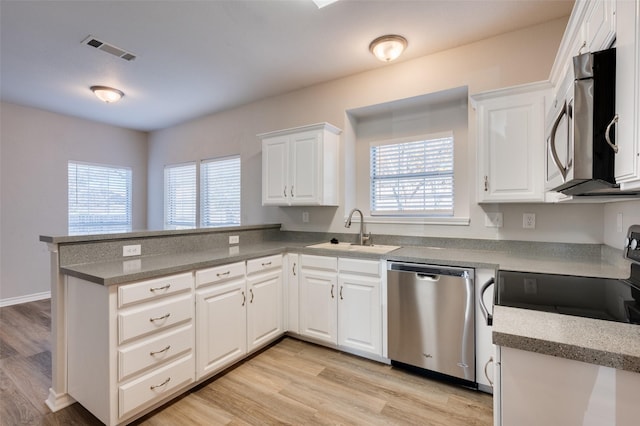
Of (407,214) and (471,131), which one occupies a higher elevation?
(471,131)

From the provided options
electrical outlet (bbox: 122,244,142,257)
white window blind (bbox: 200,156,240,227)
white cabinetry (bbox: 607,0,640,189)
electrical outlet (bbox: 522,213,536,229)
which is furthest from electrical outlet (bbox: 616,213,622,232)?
white window blind (bbox: 200,156,240,227)

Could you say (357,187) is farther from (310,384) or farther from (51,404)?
(51,404)

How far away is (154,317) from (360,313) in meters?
1.52

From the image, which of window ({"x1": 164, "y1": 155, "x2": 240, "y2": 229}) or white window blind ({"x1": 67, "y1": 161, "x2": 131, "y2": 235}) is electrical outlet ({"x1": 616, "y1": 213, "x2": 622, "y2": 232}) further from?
white window blind ({"x1": 67, "y1": 161, "x2": 131, "y2": 235})

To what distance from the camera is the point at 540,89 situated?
2.01 m

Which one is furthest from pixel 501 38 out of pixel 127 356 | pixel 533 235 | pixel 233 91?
pixel 127 356

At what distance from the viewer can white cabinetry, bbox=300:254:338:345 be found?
259 cm

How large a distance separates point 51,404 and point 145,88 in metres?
3.24

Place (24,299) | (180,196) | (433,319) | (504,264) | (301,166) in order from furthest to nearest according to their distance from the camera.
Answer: (180,196) → (24,299) → (301,166) → (433,319) → (504,264)

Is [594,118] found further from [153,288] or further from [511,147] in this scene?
[153,288]

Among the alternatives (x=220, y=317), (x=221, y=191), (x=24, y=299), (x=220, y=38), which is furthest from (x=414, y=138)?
(x=24, y=299)

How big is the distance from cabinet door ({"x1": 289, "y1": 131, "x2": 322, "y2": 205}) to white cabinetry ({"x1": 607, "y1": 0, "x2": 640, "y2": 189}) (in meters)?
2.30

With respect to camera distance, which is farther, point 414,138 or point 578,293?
point 414,138

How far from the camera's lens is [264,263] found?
2596 millimetres
